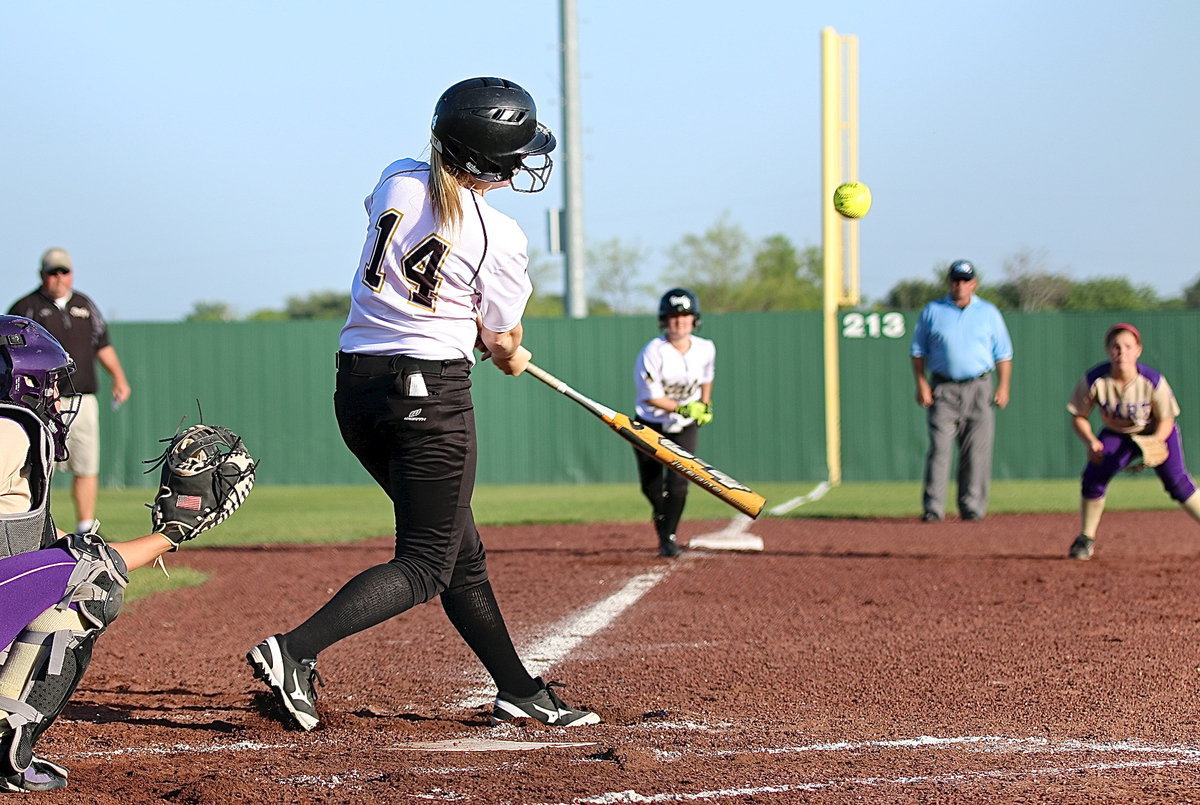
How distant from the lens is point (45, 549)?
354 cm

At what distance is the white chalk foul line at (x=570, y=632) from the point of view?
485 centimetres

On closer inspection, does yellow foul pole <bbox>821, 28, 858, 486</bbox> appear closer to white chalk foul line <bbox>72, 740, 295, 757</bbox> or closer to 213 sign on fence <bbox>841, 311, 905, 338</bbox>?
213 sign on fence <bbox>841, 311, 905, 338</bbox>

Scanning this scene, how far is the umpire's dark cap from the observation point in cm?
1101

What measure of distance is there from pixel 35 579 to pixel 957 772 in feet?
8.08

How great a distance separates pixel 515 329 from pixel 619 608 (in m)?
2.70

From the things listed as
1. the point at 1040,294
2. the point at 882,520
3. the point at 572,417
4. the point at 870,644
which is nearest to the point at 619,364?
the point at 572,417

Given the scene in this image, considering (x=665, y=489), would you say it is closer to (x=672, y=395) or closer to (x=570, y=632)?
(x=672, y=395)

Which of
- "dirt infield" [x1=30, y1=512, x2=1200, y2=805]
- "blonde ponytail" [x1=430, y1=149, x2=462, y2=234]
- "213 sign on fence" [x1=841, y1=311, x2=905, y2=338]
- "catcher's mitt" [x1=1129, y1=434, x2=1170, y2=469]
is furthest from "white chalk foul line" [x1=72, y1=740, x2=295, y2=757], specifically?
"213 sign on fence" [x1=841, y1=311, x2=905, y2=338]

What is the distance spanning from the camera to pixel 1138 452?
797 cm

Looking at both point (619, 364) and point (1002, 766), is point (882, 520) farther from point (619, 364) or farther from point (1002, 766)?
point (1002, 766)

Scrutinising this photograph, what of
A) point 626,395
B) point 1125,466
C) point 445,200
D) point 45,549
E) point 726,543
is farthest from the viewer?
point 626,395

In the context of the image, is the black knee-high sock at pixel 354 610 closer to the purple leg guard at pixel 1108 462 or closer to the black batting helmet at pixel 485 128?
the black batting helmet at pixel 485 128

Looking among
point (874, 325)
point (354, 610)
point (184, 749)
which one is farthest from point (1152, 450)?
point (874, 325)

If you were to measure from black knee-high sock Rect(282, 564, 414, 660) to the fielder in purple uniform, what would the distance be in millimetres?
493
